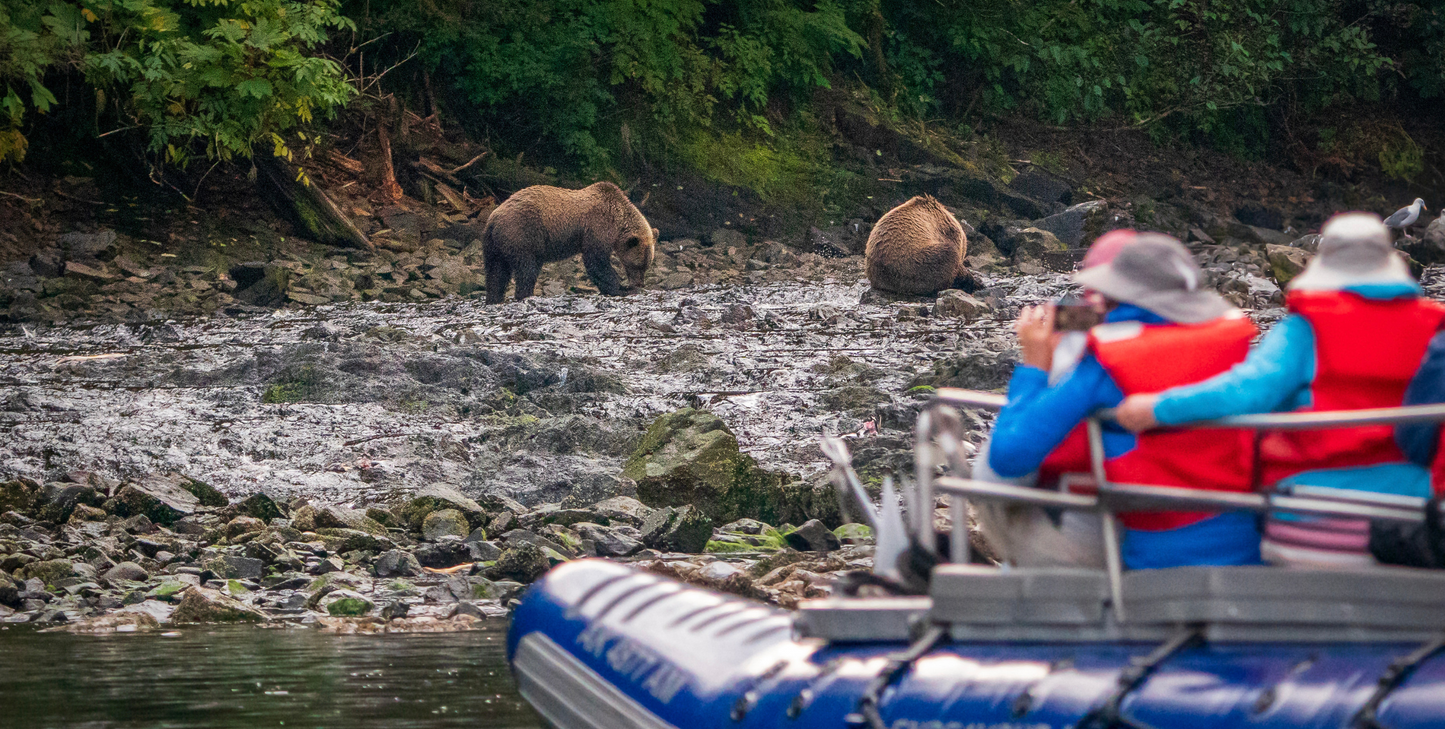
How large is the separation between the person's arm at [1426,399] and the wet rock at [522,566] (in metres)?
4.47

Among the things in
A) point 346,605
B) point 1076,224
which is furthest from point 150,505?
point 1076,224

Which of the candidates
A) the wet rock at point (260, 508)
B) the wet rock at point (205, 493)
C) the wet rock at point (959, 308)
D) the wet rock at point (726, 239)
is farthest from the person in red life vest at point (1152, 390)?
the wet rock at point (726, 239)

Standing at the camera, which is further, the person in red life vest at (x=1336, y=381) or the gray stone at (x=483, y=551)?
the gray stone at (x=483, y=551)

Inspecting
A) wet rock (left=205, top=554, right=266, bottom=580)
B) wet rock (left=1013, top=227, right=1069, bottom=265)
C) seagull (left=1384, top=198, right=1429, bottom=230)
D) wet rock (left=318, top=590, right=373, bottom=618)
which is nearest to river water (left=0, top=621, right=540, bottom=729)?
wet rock (left=318, top=590, right=373, bottom=618)

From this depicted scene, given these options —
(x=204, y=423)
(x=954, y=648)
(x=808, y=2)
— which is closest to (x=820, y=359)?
(x=204, y=423)

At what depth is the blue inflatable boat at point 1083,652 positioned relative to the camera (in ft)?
7.84

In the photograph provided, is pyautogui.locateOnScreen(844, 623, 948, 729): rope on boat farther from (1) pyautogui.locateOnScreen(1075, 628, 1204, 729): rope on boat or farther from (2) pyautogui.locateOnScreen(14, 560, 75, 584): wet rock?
(2) pyautogui.locateOnScreen(14, 560, 75, 584): wet rock

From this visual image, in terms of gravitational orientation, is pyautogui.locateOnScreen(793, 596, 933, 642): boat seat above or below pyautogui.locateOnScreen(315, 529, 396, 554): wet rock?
above

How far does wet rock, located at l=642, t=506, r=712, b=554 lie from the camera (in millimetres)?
6957

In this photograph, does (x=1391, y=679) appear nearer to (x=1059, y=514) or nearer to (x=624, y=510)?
(x=1059, y=514)

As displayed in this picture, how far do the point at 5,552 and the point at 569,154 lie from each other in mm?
15388

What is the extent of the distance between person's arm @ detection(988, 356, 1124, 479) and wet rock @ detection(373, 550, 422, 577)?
429 centimetres

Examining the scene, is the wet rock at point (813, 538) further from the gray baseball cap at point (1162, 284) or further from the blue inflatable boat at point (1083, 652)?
the gray baseball cap at point (1162, 284)

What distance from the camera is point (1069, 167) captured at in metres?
26.1
